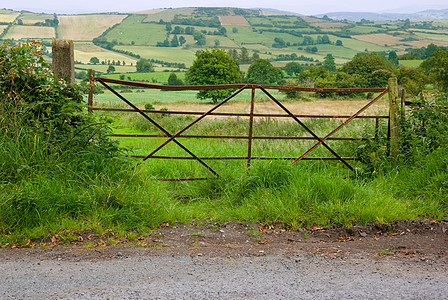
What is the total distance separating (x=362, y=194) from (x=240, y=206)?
185 centimetres

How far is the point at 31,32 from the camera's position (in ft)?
200

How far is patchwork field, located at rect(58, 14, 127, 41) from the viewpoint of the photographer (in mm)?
71100

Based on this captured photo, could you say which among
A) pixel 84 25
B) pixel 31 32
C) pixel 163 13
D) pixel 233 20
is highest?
pixel 163 13

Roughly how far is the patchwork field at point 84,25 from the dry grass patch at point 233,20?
25096 millimetres

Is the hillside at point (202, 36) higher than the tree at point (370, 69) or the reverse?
higher

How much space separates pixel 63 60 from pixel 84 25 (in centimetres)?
8096

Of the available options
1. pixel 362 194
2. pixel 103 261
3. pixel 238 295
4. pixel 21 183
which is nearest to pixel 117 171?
pixel 21 183

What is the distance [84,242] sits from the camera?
483 centimetres

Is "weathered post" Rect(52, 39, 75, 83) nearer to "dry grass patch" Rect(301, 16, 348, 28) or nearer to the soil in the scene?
the soil

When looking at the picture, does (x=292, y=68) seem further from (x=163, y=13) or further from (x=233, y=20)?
(x=163, y=13)

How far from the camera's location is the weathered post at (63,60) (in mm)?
6355

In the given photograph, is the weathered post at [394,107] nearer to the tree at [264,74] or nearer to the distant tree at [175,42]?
the tree at [264,74]

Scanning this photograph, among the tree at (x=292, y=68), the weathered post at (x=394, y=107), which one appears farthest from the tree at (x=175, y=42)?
the weathered post at (x=394, y=107)

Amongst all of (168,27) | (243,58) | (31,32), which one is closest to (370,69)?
(243,58)
